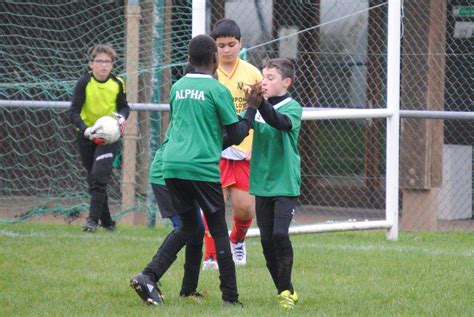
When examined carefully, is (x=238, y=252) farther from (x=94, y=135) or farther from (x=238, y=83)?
(x=94, y=135)

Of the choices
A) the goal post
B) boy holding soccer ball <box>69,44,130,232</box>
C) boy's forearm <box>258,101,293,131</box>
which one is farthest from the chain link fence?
boy's forearm <box>258,101,293,131</box>

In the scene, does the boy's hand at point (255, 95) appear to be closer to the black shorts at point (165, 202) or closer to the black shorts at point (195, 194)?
the black shorts at point (195, 194)

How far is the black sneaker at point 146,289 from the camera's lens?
264 inches

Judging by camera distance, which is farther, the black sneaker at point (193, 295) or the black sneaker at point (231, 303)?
the black sneaker at point (193, 295)

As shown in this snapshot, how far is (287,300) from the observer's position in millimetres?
6688

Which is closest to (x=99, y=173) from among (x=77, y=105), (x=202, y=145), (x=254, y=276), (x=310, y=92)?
(x=77, y=105)

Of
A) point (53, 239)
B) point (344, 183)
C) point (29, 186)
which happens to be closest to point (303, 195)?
point (344, 183)

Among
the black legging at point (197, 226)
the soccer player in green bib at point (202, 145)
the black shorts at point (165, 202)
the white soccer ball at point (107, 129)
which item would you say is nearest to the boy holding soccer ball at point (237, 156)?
the black shorts at point (165, 202)

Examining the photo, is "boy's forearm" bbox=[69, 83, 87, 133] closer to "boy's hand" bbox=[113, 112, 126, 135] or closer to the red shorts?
"boy's hand" bbox=[113, 112, 126, 135]

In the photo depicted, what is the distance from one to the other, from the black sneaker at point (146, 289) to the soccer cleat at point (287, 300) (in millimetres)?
719

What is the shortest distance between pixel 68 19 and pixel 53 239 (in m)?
4.20

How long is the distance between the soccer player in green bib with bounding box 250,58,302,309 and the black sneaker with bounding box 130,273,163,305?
2.41ft

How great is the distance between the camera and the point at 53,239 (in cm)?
1003

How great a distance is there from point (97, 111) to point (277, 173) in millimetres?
4241
